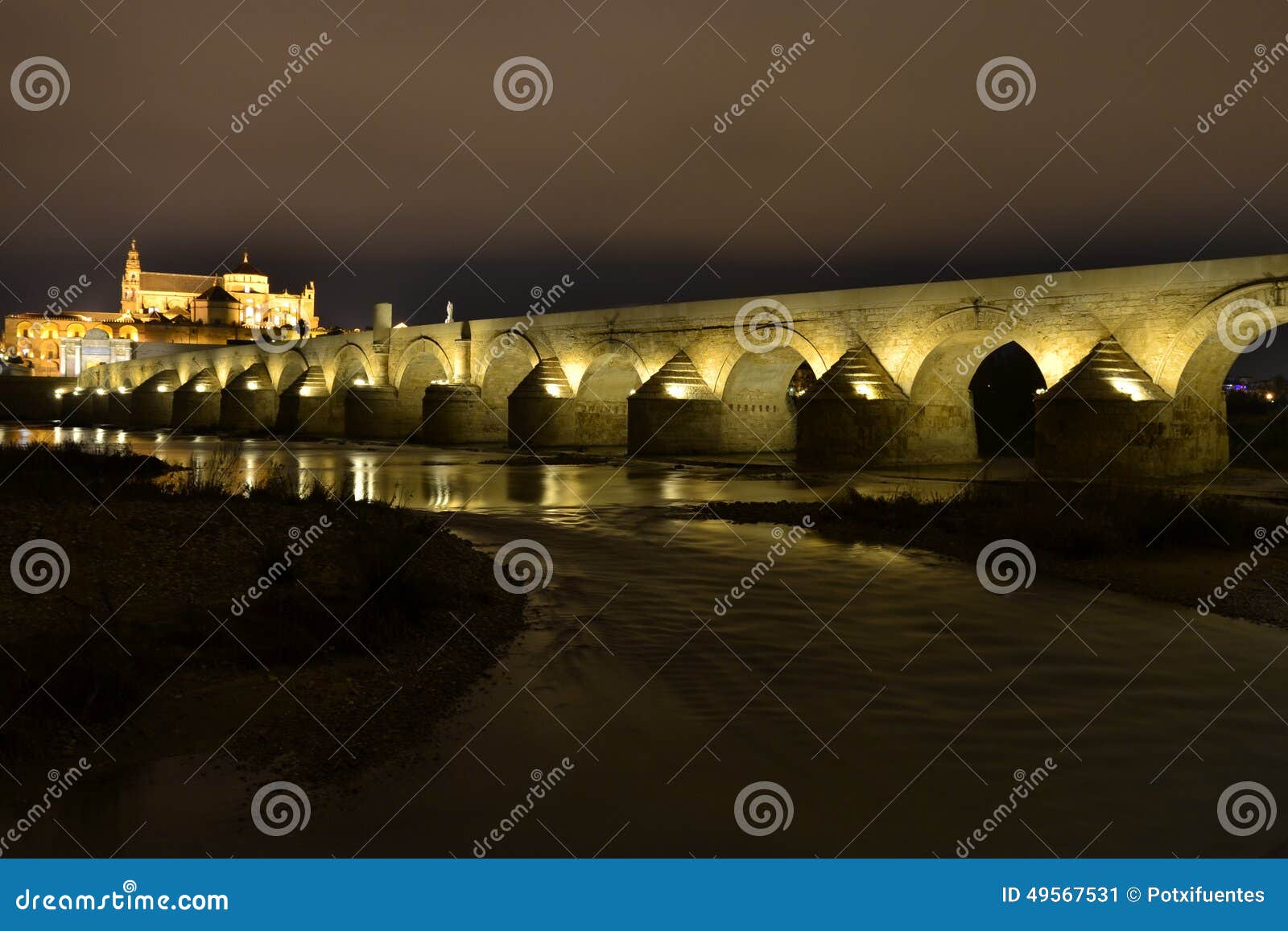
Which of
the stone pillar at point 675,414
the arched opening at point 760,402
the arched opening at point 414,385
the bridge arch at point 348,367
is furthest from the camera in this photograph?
the bridge arch at point 348,367

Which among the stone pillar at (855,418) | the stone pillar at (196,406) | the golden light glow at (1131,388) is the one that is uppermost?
the golden light glow at (1131,388)

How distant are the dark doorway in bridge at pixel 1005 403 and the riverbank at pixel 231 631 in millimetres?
19606

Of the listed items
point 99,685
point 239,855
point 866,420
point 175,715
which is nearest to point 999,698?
point 239,855

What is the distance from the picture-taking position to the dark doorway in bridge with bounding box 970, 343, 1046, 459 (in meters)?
31.0

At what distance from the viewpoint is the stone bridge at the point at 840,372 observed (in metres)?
17.7

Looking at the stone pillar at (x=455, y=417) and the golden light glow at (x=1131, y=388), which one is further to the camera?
the stone pillar at (x=455, y=417)

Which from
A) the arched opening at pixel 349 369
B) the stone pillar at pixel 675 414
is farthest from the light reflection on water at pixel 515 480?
the arched opening at pixel 349 369

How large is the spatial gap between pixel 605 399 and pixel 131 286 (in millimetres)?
88752

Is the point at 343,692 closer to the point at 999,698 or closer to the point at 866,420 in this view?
the point at 999,698

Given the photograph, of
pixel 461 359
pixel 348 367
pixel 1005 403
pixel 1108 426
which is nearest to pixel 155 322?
pixel 348 367

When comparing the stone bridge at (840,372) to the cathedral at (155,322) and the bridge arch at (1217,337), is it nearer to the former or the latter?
the bridge arch at (1217,337)

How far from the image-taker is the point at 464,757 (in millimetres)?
4332

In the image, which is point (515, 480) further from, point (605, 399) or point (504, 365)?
point (504, 365)

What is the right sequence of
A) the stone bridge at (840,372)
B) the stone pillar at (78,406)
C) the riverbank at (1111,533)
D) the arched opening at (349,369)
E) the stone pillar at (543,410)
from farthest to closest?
the stone pillar at (78,406) → the arched opening at (349,369) → the stone pillar at (543,410) → the stone bridge at (840,372) → the riverbank at (1111,533)
